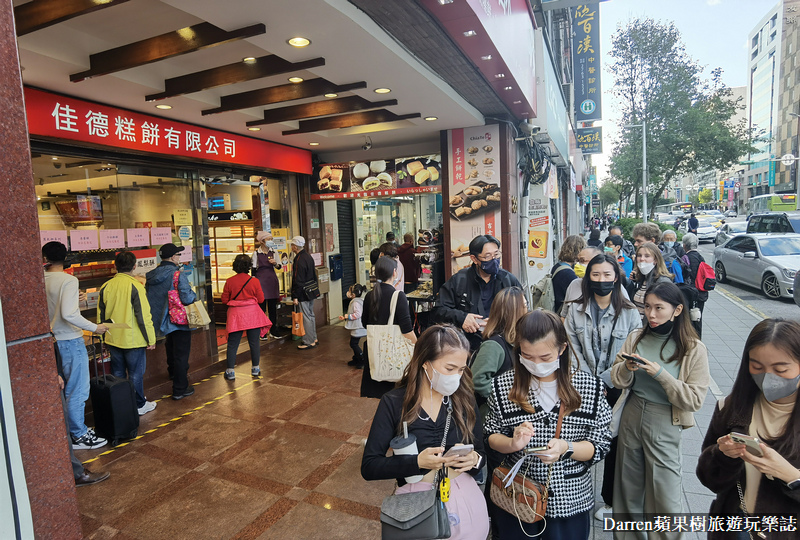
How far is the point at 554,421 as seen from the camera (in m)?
2.13

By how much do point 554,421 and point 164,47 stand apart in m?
4.03

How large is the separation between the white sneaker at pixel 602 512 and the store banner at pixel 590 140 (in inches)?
624

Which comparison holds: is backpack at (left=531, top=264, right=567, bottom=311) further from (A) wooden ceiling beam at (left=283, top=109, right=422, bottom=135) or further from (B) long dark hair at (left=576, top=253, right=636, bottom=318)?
(A) wooden ceiling beam at (left=283, top=109, right=422, bottom=135)

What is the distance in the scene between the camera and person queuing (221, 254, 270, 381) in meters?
6.22

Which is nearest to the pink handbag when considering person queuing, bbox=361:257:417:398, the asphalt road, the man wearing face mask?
person queuing, bbox=361:257:417:398

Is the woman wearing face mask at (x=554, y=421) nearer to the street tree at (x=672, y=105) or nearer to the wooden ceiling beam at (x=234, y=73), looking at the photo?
the wooden ceiling beam at (x=234, y=73)

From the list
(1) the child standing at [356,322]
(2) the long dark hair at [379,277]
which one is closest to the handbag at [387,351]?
(2) the long dark hair at [379,277]

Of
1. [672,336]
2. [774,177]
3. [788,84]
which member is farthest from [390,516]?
[774,177]

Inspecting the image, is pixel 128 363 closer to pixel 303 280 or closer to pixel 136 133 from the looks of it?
pixel 136 133

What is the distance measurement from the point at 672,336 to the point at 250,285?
16.8ft

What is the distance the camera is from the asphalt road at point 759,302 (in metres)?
9.50

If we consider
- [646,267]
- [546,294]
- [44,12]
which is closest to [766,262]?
[646,267]

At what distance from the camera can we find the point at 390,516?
5.94ft

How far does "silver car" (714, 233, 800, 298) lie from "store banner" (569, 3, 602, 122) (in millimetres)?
5314
